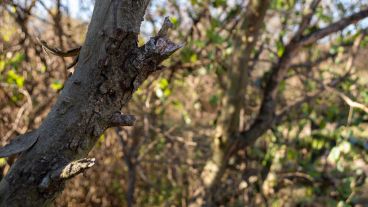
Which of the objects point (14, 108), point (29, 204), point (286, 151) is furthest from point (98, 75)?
point (286, 151)

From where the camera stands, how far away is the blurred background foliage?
424 centimetres

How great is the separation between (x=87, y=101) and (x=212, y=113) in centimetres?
559

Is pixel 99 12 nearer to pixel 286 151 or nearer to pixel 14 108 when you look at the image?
pixel 14 108

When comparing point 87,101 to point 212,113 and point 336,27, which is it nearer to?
point 336,27

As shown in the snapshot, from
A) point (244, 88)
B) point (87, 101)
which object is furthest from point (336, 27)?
point (87, 101)

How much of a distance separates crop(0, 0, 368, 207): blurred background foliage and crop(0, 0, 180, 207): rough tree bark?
8.56 feet

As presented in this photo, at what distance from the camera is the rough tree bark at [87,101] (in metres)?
1.21

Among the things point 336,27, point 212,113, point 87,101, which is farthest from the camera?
point 212,113

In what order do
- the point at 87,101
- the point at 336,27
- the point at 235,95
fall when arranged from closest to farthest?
the point at 87,101, the point at 336,27, the point at 235,95

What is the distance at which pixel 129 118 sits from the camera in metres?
1.35

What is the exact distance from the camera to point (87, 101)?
126 centimetres

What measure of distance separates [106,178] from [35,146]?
4.58 m

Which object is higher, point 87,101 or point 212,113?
point 212,113

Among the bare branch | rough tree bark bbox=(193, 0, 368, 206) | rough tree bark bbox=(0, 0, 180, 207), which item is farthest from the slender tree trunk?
rough tree bark bbox=(0, 0, 180, 207)
